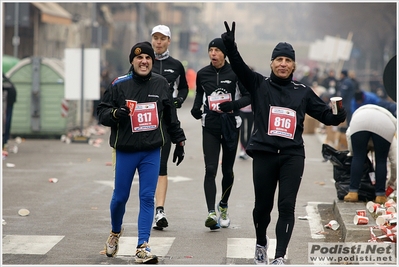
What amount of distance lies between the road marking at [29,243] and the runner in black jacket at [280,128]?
6.72ft

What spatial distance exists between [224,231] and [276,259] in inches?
86.6

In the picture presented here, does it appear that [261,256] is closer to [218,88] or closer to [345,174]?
[218,88]

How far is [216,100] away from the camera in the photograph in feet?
32.0

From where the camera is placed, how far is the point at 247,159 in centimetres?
1781

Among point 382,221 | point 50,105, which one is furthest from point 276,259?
point 50,105

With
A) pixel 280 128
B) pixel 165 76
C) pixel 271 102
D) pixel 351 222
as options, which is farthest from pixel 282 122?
pixel 165 76

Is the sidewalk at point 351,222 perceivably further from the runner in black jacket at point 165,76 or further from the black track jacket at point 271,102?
the runner in black jacket at point 165,76

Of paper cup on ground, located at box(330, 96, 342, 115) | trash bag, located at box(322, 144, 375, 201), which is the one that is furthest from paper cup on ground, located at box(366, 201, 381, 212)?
paper cup on ground, located at box(330, 96, 342, 115)

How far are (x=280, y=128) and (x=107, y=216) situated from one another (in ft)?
11.5

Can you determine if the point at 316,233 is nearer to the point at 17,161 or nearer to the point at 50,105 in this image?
the point at 17,161

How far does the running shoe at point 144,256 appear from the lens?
774 centimetres

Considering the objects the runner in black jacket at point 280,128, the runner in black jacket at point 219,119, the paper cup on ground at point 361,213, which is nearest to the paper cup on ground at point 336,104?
the runner in black jacket at point 280,128

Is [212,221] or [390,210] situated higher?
[390,210]

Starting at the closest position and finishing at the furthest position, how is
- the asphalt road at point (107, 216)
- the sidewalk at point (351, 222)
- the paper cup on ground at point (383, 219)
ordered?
the asphalt road at point (107, 216) → the sidewalk at point (351, 222) → the paper cup on ground at point (383, 219)
